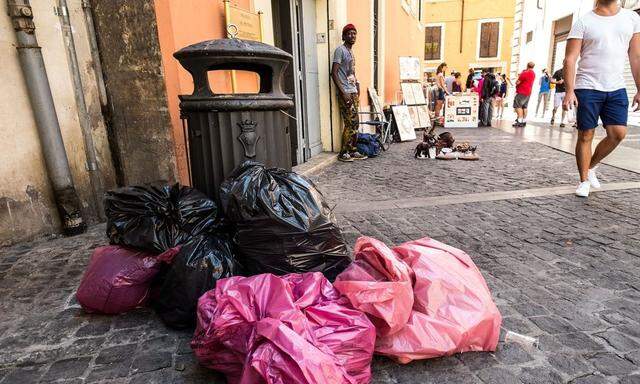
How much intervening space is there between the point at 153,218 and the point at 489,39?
114 feet

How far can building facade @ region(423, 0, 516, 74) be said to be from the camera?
30.8 metres

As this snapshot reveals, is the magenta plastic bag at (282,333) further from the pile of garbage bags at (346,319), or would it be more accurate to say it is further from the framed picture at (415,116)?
the framed picture at (415,116)

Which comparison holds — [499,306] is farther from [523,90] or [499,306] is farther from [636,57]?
[523,90]

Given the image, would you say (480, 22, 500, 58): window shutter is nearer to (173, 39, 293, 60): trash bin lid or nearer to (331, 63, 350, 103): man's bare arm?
(331, 63, 350, 103): man's bare arm

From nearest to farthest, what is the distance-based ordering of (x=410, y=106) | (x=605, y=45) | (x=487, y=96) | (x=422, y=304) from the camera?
(x=422, y=304)
(x=605, y=45)
(x=410, y=106)
(x=487, y=96)

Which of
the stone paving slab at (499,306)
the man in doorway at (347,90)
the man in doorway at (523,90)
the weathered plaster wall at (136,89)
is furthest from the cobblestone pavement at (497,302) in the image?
the man in doorway at (523,90)

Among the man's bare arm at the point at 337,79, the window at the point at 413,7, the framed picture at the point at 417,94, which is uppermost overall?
the window at the point at 413,7

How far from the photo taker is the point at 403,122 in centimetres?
966

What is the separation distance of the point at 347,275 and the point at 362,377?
0.43 m

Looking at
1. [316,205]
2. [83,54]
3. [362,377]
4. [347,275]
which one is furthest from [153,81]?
[362,377]

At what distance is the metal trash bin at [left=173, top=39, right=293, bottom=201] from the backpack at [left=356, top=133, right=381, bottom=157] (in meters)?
4.77

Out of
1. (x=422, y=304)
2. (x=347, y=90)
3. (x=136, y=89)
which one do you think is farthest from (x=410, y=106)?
(x=422, y=304)

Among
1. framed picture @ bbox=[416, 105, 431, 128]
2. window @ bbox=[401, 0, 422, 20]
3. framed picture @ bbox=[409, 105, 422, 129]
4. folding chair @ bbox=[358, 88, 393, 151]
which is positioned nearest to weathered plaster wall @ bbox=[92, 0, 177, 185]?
folding chair @ bbox=[358, 88, 393, 151]

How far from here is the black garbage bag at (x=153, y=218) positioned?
6.88 feet
